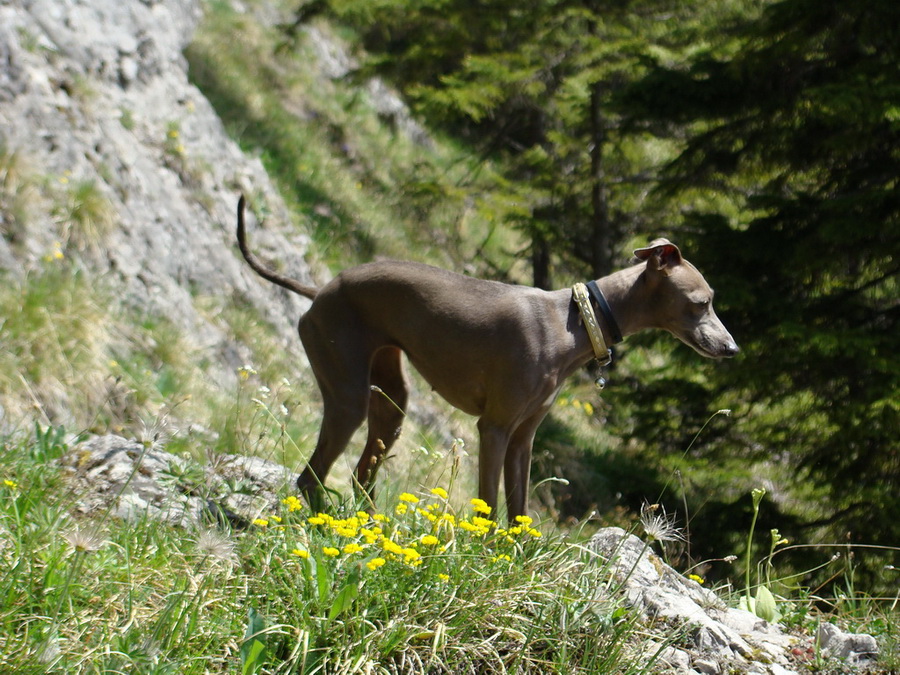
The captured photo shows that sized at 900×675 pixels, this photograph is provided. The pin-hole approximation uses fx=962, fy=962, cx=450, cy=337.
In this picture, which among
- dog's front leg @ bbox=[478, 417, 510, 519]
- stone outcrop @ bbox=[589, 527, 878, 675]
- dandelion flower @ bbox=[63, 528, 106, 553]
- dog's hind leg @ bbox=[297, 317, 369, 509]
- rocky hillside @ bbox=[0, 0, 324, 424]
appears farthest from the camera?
rocky hillside @ bbox=[0, 0, 324, 424]

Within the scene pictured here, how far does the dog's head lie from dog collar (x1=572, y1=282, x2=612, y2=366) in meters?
0.38

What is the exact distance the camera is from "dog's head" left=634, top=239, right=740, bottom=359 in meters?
5.12

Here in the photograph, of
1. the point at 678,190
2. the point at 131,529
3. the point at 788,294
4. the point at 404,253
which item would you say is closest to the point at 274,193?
the point at 404,253

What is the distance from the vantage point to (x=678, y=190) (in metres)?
8.73

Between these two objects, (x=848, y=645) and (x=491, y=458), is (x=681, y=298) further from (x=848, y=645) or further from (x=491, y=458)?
(x=848, y=645)

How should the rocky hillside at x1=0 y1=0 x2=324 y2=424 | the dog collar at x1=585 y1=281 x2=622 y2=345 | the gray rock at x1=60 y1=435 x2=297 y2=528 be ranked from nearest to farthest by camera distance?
1. the gray rock at x1=60 y1=435 x2=297 y2=528
2. the dog collar at x1=585 y1=281 x2=622 y2=345
3. the rocky hillside at x1=0 y1=0 x2=324 y2=424

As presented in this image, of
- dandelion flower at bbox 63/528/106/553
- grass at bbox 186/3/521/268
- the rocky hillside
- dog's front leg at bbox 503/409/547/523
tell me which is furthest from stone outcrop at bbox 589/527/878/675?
grass at bbox 186/3/521/268

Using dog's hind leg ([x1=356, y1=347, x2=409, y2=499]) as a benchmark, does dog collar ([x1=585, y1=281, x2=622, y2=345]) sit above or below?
above

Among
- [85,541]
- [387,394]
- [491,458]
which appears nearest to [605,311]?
[491,458]

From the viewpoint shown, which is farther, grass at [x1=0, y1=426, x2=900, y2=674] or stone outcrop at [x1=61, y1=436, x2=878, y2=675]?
stone outcrop at [x1=61, y1=436, x2=878, y2=675]

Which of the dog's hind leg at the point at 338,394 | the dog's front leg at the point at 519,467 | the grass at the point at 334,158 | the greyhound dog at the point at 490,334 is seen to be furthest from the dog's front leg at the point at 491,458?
the grass at the point at 334,158

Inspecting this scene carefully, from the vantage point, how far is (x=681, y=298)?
16.8 feet

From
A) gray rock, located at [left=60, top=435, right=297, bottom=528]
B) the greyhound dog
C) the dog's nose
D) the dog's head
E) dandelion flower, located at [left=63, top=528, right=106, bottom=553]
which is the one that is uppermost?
the dog's head

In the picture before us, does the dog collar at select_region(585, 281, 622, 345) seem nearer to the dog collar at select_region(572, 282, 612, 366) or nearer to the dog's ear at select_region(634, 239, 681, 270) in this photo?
the dog collar at select_region(572, 282, 612, 366)
